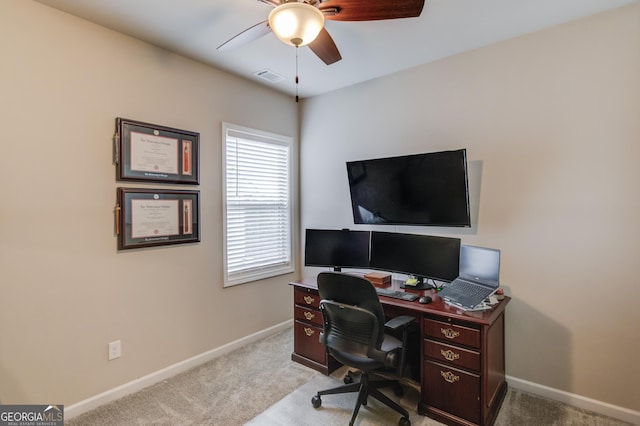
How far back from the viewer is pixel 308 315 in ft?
8.90

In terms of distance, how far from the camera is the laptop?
6.78ft

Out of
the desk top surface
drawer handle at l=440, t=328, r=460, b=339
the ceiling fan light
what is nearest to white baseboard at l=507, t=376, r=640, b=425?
the desk top surface

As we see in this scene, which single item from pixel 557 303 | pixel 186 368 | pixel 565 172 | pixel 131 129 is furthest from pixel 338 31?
pixel 186 368

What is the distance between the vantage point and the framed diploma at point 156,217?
2314 mm

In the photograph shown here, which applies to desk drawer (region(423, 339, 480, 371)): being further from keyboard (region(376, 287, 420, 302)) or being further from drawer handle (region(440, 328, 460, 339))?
keyboard (region(376, 287, 420, 302))

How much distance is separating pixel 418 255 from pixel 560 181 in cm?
110

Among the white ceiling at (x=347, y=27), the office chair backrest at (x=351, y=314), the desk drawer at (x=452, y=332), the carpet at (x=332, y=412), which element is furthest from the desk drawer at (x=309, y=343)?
the white ceiling at (x=347, y=27)

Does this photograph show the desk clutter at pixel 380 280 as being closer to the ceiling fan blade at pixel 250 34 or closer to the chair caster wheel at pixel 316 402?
the chair caster wheel at pixel 316 402

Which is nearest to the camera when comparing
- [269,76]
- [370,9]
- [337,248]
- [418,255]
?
[370,9]

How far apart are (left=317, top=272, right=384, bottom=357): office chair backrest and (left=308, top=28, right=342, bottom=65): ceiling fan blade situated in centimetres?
136

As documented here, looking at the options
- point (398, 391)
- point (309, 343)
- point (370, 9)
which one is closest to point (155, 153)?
point (370, 9)

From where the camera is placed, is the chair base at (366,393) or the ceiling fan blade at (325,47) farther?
the chair base at (366,393)

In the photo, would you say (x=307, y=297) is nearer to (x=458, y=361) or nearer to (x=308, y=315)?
(x=308, y=315)

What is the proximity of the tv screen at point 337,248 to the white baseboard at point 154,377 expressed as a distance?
1.03 m
